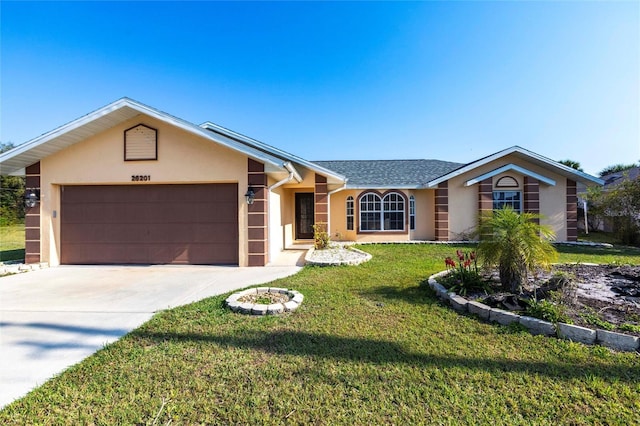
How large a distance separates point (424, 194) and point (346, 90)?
6.63 m

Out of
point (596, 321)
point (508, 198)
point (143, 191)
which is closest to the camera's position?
point (596, 321)

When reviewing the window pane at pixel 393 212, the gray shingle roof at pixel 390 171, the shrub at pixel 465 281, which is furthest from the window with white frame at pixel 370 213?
the shrub at pixel 465 281

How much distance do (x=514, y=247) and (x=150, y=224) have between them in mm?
9211

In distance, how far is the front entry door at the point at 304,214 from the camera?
1415cm

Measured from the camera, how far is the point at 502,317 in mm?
4027

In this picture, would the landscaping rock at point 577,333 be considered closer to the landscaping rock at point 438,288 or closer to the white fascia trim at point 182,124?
the landscaping rock at point 438,288

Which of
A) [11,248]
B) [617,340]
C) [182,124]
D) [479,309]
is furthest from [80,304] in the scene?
[11,248]

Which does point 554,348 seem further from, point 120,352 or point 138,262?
point 138,262

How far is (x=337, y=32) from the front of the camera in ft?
37.5

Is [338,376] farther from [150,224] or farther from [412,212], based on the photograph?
[412,212]

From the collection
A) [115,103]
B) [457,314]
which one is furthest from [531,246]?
[115,103]

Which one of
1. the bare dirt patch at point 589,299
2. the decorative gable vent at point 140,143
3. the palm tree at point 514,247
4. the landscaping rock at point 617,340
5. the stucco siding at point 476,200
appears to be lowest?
the landscaping rock at point 617,340

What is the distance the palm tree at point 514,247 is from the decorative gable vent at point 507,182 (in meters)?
9.76

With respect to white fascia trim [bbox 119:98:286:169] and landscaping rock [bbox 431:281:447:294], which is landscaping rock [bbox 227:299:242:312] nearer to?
landscaping rock [bbox 431:281:447:294]
